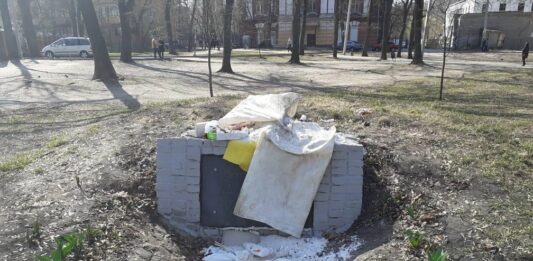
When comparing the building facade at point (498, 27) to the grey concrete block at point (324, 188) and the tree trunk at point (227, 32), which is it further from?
the grey concrete block at point (324, 188)

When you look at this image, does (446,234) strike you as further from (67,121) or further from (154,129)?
(67,121)

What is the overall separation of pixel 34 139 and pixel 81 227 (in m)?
4.17

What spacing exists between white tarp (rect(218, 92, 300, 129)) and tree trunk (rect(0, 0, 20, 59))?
28702mm

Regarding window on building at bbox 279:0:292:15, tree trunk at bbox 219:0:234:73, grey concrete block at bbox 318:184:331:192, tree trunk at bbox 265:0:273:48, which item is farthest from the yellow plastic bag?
tree trunk at bbox 265:0:273:48

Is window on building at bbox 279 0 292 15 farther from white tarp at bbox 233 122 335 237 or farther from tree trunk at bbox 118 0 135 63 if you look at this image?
white tarp at bbox 233 122 335 237

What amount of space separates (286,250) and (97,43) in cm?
1241

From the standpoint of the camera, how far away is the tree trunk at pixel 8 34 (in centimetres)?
2803

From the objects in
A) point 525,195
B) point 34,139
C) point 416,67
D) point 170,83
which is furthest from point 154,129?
point 416,67

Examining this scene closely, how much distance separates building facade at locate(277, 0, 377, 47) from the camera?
5706 cm

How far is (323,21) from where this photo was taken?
57.2m

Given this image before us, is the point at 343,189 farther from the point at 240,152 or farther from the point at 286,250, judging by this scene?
the point at 240,152

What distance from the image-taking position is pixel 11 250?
11.5 ft

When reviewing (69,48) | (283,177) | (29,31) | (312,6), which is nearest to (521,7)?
(312,6)

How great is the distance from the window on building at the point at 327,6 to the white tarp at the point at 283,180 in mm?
55201
